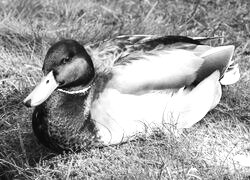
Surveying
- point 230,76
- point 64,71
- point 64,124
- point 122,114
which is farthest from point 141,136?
point 230,76

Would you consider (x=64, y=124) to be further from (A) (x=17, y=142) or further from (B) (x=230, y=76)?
(B) (x=230, y=76)

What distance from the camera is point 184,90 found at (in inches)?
155

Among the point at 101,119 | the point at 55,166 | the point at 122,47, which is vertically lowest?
the point at 55,166

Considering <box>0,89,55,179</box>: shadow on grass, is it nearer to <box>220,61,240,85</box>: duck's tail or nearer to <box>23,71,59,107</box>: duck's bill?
<box>23,71,59,107</box>: duck's bill

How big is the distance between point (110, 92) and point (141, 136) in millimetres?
371

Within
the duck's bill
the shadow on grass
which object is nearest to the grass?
the shadow on grass

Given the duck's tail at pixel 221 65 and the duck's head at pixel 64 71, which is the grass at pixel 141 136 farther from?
the duck's head at pixel 64 71

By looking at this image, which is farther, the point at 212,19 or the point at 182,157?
the point at 212,19

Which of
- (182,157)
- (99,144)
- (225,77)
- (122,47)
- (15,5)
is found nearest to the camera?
(182,157)

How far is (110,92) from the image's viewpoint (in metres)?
3.67

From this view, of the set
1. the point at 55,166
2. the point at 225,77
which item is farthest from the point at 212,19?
the point at 55,166

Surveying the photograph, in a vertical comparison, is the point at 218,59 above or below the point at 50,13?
above

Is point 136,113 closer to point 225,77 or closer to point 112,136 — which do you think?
point 112,136

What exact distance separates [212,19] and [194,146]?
7.13 ft
